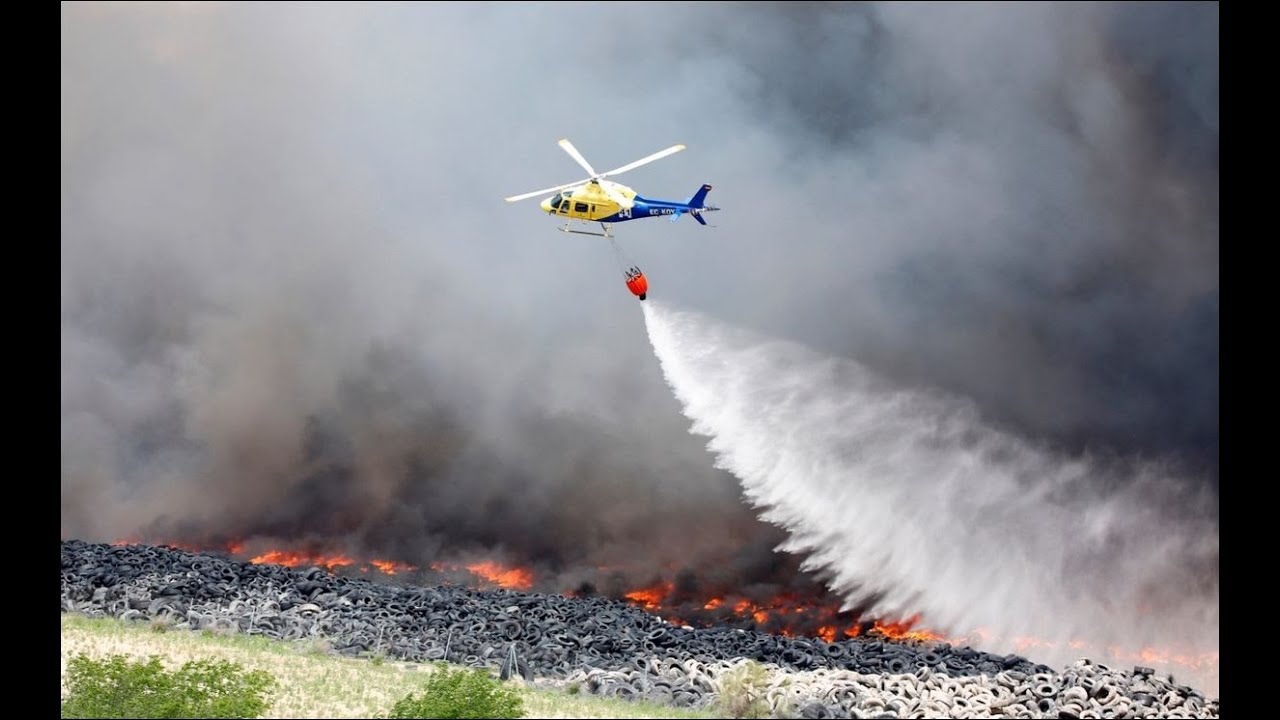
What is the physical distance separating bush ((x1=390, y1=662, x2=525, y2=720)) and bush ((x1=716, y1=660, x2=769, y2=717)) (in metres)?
4.77

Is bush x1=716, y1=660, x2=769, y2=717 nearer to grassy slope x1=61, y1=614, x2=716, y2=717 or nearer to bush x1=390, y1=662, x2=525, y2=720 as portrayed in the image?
A: grassy slope x1=61, y1=614, x2=716, y2=717

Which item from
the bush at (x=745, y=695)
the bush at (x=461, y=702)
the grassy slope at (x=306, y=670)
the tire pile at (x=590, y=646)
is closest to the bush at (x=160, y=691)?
the grassy slope at (x=306, y=670)

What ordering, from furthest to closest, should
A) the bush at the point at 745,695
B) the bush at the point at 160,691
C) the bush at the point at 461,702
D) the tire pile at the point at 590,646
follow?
the tire pile at the point at 590,646 < the bush at the point at 745,695 < the bush at the point at 160,691 < the bush at the point at 461,702

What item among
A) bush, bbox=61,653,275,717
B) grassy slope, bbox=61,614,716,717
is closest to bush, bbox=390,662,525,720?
grassy slope, bbox=61,614,716,717

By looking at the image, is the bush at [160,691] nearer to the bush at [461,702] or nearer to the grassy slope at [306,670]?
the grassy slope at [306,670]

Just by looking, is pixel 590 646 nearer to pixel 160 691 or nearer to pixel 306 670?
pixel 306 670

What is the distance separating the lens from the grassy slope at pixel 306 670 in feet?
85.5

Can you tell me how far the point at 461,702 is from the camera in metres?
24.4

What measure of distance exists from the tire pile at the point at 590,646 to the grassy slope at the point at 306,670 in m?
1.27

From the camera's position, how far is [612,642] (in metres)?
33.9

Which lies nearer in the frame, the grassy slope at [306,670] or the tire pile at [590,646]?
the grassy slope at [306,670]

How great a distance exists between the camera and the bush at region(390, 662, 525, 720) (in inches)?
955
